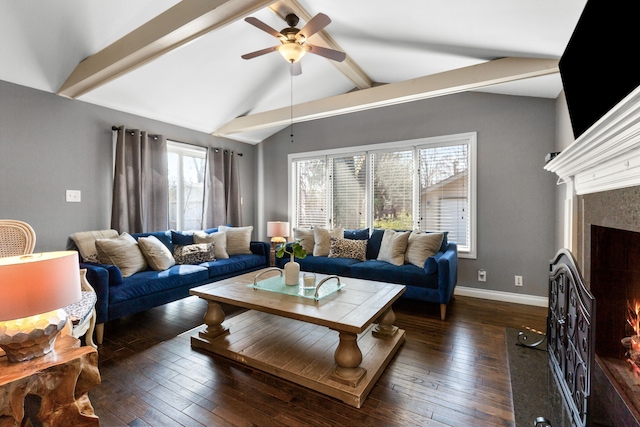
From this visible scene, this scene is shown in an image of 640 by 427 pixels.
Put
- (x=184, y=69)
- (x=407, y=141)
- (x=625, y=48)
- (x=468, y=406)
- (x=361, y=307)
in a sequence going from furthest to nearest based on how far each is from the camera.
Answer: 1. (x=407, y=141)
2. (x=184, y=69)
3. (x=361, y=307)
4. (x=468, y=406)
5. (x=625, y=48)

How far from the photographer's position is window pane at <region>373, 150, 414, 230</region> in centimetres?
450

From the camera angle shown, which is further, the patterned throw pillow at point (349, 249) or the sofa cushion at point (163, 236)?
the patterned throw pillow at point (349, 249)

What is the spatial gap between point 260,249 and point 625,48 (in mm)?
4090

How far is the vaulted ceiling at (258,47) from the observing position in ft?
7.54

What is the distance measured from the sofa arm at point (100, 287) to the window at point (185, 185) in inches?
77.0

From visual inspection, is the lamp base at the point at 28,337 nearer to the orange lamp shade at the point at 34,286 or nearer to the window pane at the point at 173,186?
the orange lamp shade at the point at 34,286

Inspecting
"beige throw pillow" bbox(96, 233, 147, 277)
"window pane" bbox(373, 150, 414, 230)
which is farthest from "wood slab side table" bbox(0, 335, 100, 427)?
"window pane" bbox(373, 150, 414, 230)

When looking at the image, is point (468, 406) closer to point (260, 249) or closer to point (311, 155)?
point (260, 249)

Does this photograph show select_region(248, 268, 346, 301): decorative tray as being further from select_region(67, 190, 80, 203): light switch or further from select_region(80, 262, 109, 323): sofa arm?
select_region(67, 190, 80, 203): light switch

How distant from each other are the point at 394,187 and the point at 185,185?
321 cm

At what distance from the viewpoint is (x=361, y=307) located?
219cm

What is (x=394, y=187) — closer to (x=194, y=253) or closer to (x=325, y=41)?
(x=325, y=41)

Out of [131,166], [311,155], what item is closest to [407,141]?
[311,155]

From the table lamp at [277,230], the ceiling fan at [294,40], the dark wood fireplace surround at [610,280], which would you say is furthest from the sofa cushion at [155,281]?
the dark wood fireplace surround at [610,280]
